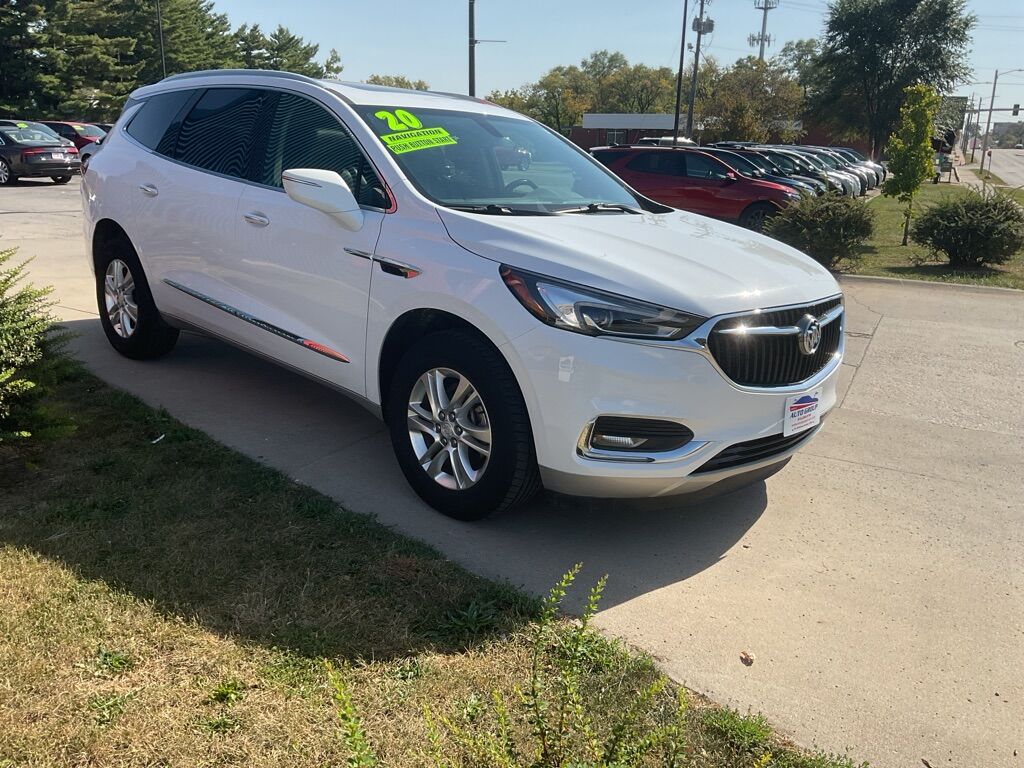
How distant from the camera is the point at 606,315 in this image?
3.20 m

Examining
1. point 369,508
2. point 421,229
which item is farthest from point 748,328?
point 369,508

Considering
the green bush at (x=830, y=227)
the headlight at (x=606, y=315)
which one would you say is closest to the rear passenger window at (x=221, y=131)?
the headlight at (x=606, y=315)

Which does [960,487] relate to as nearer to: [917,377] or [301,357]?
[917,377]

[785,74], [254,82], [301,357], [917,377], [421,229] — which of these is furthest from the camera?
[785,74]

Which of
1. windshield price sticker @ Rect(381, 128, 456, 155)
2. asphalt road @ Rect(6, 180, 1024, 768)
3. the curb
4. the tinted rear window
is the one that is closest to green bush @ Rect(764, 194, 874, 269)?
the curb

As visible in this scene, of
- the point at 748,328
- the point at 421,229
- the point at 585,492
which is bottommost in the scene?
the point at 585,492

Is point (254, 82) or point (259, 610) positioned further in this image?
point (254, 82)

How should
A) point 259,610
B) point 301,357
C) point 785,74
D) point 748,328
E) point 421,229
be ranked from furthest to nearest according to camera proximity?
point 785,74
point 301,357
point 421,229
point 748,328
point 259,610

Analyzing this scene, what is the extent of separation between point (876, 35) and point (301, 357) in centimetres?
4922

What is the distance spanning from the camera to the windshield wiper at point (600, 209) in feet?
13.7

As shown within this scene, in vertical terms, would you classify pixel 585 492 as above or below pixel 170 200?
below

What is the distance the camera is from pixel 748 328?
3.31 m

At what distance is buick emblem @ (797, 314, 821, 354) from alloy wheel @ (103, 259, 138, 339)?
429 cm

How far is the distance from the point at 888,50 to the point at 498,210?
4905 cm
